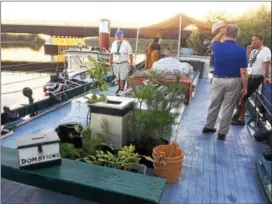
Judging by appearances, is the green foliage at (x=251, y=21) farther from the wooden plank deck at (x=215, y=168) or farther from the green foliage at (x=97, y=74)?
the green foliage at (x=97, y=74)

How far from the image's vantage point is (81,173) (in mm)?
1845

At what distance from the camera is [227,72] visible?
10.9ft

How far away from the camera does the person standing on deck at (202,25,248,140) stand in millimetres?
3234

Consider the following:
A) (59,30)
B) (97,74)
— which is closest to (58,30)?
(59,30)

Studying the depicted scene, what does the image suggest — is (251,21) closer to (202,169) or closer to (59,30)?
(59,30)

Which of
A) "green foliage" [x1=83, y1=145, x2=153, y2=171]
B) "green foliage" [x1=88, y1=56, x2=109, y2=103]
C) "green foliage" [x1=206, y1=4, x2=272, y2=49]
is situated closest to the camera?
"green foliage" [x1=83, y1=145, x2=153, y2=171]

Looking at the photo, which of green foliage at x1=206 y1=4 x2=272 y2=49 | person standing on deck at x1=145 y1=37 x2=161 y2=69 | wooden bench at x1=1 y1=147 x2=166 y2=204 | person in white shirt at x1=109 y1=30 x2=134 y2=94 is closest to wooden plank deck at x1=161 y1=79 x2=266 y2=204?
wooden bench at x1=1 y1=147 x2=166 y2=204

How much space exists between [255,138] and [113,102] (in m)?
1.94

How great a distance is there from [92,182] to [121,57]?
402cm

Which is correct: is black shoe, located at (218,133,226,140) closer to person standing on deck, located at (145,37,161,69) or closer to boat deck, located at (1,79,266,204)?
boat deck, located at (1,79,266,204)

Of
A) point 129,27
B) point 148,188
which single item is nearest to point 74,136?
point 148,188

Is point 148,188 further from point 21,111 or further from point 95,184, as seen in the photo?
point 21,111

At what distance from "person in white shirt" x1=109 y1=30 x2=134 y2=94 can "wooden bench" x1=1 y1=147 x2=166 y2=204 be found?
375cm

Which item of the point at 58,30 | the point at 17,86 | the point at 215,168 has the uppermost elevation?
the point at 58,30
